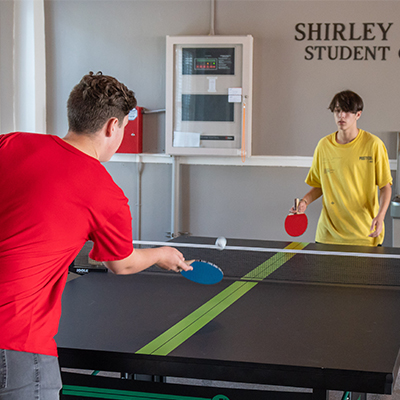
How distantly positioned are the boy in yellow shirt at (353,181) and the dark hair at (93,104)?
6.42 feet

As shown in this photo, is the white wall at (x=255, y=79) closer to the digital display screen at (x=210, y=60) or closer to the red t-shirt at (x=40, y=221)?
the digital display screen at (x=210, y=60)

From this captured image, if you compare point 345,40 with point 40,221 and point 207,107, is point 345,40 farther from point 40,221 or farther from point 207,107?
point 40,221

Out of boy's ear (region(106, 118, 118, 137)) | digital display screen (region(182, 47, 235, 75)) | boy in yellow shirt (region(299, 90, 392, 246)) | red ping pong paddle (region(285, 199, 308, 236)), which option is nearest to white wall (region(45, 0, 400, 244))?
digital display screen (region(182, 47, 235, 75))

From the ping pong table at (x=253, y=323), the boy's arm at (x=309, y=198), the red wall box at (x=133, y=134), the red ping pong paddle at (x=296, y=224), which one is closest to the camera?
the ping pong table at (x=253, y=323)

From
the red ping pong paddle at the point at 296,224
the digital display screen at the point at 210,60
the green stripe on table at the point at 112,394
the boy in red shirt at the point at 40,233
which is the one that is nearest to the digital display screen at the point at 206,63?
the digital display screen at the point at 210,60

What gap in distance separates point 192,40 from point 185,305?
10.3 ft

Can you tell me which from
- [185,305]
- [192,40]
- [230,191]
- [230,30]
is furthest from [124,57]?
[185,305]

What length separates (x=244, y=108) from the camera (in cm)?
440

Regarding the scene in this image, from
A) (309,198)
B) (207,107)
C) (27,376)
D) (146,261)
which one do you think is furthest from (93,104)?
(207,107)

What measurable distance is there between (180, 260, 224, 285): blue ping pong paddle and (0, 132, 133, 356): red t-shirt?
550 millimetres

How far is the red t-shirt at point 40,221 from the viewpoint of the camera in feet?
3.85

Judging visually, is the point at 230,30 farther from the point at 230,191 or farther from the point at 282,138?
the point at 230,191

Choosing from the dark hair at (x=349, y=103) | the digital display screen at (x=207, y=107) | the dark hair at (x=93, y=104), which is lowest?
the dark hair at (x=93, y=104)

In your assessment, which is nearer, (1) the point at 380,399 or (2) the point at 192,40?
(1) the point at 380,399
